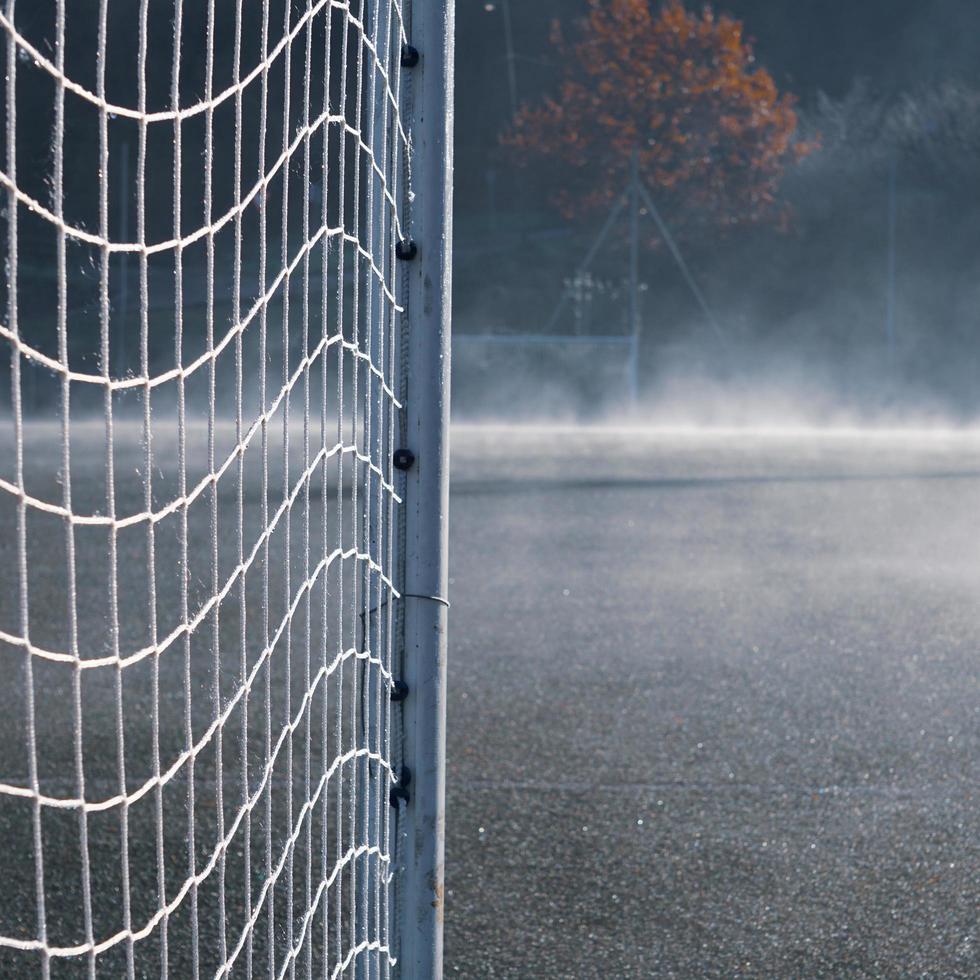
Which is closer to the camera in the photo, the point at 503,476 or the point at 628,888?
the point at 628,888

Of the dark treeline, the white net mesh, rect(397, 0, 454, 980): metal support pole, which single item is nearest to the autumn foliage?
the dark treeline

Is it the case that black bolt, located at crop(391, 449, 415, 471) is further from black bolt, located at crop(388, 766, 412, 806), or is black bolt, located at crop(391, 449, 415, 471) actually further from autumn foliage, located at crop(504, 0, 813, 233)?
autumn foliage, located at crop(504, 0, 813, 233)

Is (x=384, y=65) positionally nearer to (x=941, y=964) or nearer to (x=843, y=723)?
(x=941, y=964)

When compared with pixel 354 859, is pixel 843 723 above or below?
below

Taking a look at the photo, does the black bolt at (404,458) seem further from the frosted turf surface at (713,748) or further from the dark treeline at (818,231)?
the dark treeline at (818,231)

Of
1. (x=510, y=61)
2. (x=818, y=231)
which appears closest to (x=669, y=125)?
(x=818, y=231)

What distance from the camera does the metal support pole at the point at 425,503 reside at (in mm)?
2627

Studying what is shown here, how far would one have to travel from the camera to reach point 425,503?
104 inches

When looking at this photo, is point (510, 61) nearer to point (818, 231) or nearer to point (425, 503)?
point (818, 231)

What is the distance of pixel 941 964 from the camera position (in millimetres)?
3096

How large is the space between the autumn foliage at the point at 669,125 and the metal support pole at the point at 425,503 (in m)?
22.2

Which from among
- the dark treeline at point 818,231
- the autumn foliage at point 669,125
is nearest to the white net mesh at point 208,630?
the dark treeline at point 818,231

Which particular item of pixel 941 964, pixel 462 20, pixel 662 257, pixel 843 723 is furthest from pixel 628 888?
pixel 462 20

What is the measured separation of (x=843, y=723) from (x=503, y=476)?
24.1ft
